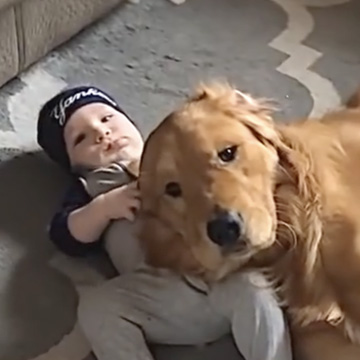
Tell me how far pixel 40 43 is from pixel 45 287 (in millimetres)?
609

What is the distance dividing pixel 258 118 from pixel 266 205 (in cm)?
14

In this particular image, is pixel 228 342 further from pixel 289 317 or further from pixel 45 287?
pixel 45 287

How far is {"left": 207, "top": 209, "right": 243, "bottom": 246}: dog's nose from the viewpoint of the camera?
1.26 m

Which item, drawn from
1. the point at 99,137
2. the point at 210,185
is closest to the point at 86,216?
the point at 99,137

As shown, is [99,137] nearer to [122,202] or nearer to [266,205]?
[122,202]

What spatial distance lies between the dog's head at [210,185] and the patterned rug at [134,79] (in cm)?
19

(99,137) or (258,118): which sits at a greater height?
(258,118)

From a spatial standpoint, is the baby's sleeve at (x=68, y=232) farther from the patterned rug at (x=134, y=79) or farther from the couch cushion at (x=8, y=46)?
the couch cushion at (x=8, y=46)

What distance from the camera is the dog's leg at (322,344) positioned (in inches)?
52.6

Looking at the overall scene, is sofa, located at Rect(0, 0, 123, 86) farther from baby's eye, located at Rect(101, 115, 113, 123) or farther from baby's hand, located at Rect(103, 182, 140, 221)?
baby's hand, located at Rect(103, 182, 140, 221)

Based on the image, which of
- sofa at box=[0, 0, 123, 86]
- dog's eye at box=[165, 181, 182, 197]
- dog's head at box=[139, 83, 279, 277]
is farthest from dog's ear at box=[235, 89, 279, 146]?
sofa at box=[0, 0, 123, 86]

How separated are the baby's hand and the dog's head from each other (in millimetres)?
61

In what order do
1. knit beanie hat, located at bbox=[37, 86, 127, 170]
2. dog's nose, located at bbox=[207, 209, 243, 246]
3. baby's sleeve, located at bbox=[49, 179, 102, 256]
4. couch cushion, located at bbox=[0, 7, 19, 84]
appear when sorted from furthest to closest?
couch cushion, located at bbox=[0, 7, 19, 84]
knit beanie hat, located at bbox=[37, 86, 127, 170]
baby's sleeve, located at bbox=[49, 179, 102, 256]
dog's nose, located at bbox=[207, 209, 243, 246]

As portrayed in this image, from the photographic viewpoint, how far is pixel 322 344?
4.44ft
